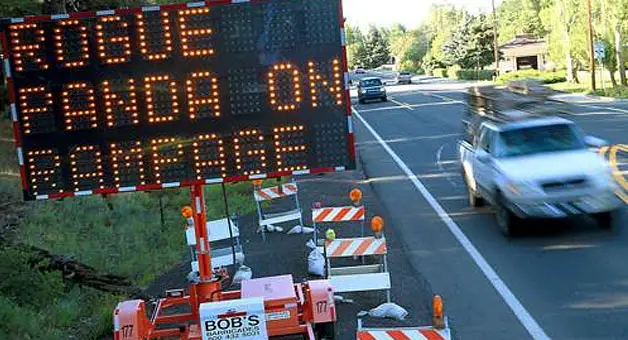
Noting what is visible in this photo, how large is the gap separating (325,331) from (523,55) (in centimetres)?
10183

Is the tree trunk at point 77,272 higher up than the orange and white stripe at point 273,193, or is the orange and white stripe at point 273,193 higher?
the orange and white stripe at point 273,193

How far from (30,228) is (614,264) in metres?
12.0

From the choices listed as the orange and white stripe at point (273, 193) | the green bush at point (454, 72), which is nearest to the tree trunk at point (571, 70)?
the green bush at point (454, 72)

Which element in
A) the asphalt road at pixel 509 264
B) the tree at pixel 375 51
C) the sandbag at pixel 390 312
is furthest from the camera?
the tree at pixel 375 51

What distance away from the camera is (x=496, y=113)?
1530cm

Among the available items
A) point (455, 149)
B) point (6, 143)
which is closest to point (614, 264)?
point (455, 149)

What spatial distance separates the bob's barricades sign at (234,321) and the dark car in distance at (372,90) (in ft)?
164

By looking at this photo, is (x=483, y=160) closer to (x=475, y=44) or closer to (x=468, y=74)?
(x=468, y=74)

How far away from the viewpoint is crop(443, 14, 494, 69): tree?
101 m

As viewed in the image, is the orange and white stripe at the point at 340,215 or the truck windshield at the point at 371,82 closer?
the orange and white stripe at the point at 340,215

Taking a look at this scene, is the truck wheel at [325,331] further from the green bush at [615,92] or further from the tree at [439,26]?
the tree at [439,26]

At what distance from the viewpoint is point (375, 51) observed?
17625 centimetres

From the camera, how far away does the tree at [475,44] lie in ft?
331

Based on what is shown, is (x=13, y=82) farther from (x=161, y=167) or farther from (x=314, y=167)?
(x=314, y=167)
